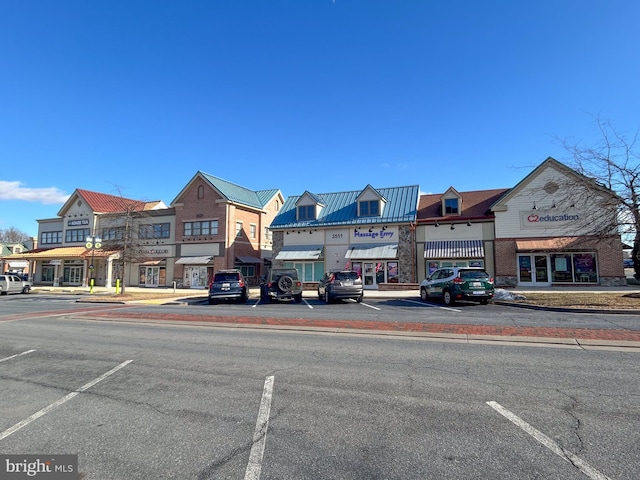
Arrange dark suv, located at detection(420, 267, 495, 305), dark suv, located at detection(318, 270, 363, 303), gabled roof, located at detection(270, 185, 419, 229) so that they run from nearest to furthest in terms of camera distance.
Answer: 1. dark suv, located at detection(420, 267, 495, 305)
2. dark suv, located at detection(318, 270, 363, 303)
3. gabled roof, located at detection(270, 185, 419, 229)

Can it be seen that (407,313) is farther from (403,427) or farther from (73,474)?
(73,474)

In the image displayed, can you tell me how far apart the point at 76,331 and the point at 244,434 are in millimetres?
10049

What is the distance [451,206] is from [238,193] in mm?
22532

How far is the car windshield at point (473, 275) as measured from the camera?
55.4ft

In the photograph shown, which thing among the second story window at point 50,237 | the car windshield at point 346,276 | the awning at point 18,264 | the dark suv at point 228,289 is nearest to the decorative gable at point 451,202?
the car windshield at point 346,276

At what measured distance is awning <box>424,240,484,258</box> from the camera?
27.8 m

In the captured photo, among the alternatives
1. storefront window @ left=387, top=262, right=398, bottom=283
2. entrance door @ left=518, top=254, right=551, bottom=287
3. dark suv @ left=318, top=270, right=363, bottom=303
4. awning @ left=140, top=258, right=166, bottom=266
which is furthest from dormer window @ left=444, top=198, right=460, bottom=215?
awning @ left=140, top=258, right=166, bottom=266

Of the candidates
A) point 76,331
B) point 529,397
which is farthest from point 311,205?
point 529,397

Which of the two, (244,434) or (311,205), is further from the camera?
(311,205)

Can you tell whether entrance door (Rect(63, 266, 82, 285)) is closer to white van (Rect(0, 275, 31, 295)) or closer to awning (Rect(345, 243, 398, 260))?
white van (Rect(0, 275, 31, 295))

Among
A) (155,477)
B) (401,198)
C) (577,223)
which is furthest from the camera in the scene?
(401,198)

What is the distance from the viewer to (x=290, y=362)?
7.10 meters

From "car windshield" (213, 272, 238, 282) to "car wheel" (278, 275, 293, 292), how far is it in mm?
2872

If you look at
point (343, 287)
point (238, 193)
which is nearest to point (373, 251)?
point (343, 287)
